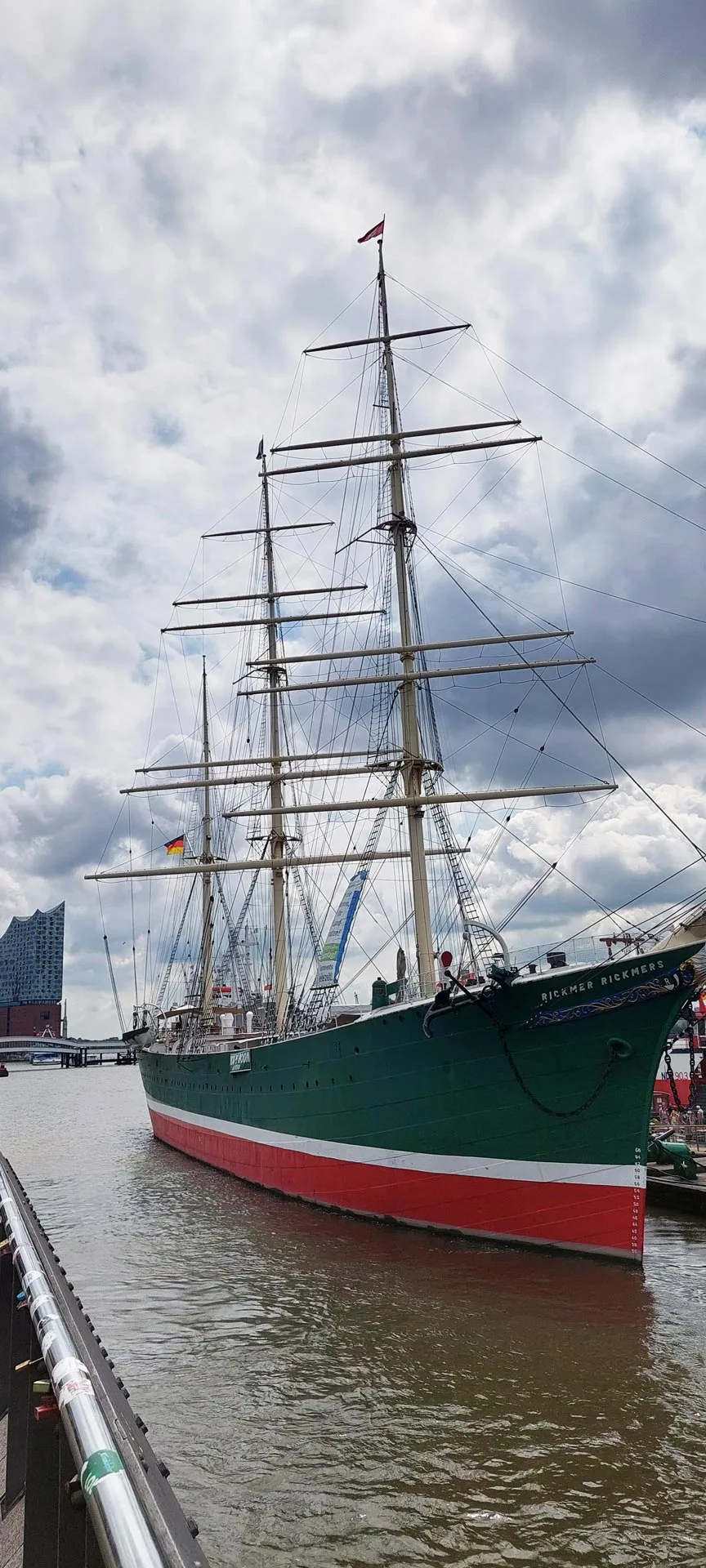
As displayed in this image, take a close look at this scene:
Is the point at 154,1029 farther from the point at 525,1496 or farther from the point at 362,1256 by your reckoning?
the point at 525,1496

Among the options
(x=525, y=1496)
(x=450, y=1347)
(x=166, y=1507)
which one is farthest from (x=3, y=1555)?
(x=450, y=1347)

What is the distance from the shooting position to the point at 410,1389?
31.0 ft

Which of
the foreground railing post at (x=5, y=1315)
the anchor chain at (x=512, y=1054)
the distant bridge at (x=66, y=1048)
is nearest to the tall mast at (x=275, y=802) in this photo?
the anchor chain at (x=512, y=1054)

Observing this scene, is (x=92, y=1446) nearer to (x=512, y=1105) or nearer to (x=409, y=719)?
(x=512, y=1105)

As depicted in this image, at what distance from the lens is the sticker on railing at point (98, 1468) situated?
245 cm

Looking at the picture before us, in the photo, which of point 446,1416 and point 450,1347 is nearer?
point 446,1416

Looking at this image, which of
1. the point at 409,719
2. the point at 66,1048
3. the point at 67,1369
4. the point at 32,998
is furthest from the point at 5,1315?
the point at 32,998

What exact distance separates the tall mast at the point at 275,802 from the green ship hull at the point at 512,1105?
39.7 feet

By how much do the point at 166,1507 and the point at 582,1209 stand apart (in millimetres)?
13093

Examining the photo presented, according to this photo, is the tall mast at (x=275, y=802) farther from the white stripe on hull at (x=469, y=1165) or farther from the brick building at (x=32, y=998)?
the brick building at (x=32, y=998)

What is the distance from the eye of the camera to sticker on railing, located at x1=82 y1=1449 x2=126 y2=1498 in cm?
245

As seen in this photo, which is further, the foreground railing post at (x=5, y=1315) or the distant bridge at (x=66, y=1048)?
the distant bridge at (x=66, y=1048)

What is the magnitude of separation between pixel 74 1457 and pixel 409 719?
2012cm

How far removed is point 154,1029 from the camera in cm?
4178
